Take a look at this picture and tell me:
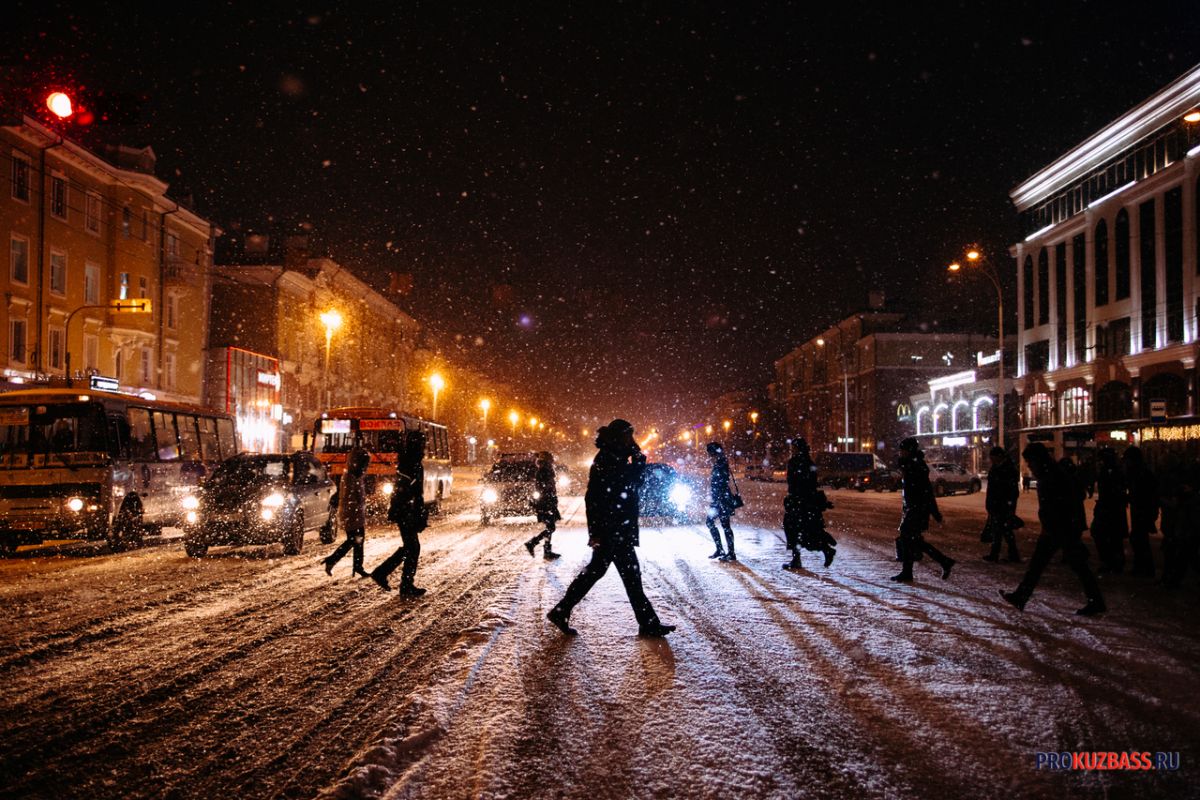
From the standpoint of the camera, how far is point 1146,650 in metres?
7.03

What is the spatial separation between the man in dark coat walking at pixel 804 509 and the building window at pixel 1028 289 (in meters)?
43.7

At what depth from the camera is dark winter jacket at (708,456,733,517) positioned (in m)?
13.1

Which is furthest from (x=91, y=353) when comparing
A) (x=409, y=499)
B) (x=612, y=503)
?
(x=612, y=503)

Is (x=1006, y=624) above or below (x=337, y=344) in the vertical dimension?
below

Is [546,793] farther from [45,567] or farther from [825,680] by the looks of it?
[45,567]

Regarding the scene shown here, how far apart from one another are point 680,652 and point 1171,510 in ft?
25.1

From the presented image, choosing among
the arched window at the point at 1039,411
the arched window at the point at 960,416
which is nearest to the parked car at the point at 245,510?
the arched window at the point at 1039,411

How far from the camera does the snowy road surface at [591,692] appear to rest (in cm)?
429

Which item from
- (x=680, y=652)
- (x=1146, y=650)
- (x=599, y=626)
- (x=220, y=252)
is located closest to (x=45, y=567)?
(x=599, y=626)

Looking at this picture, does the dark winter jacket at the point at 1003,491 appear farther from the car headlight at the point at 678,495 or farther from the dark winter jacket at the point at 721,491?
the car headlight at the point at 678,495

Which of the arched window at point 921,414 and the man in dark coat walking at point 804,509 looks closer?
the man in dark coat walking at point 804,509

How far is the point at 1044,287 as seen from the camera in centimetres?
4816

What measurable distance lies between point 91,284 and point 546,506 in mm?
29422

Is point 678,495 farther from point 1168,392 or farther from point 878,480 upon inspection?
point 1168,392
